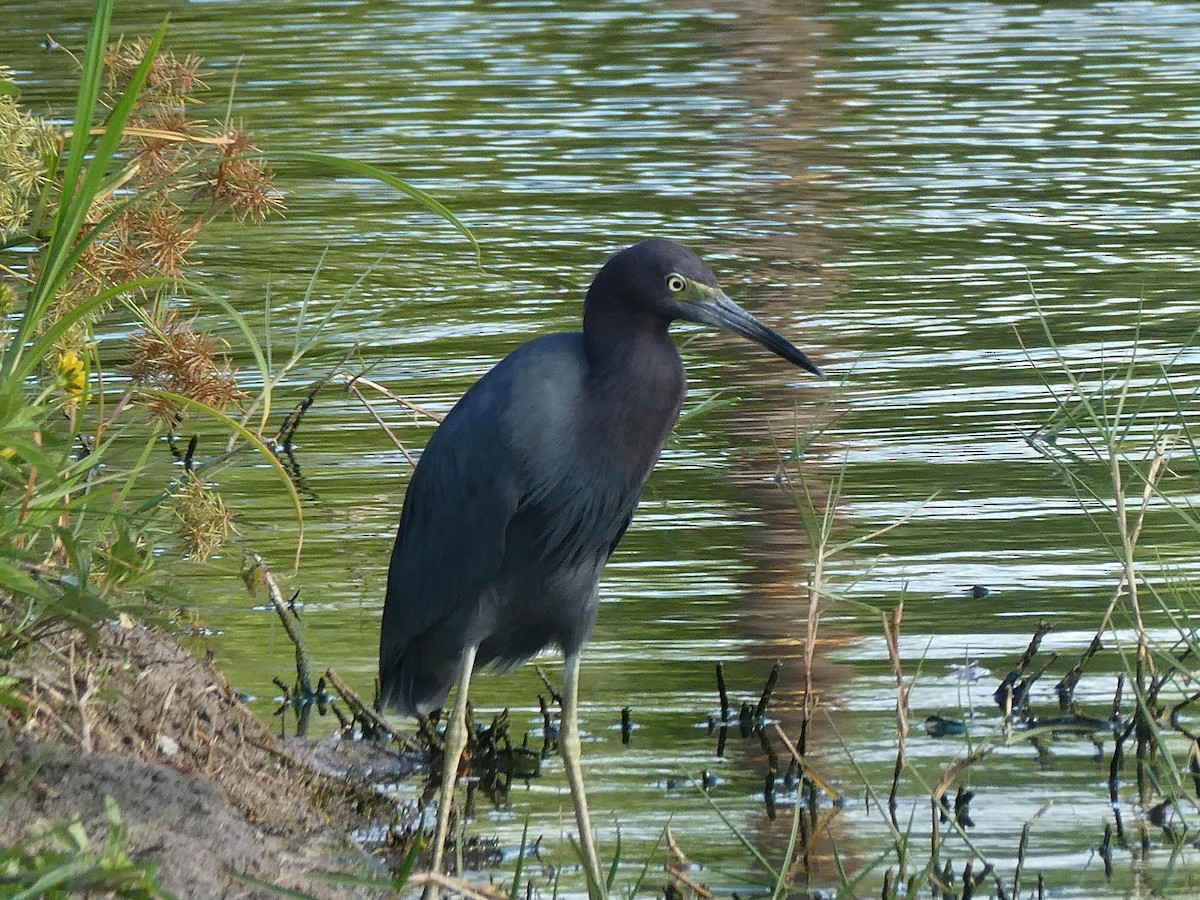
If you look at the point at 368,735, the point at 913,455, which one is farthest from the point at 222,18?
the point at 368,735

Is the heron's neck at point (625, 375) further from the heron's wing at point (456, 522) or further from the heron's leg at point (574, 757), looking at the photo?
the heron's leg at point (574, 757)

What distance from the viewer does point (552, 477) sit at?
4.75 m

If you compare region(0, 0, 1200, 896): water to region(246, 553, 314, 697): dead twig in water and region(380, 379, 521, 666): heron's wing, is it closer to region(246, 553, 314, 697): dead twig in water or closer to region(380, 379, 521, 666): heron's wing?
region(246, 553, 314, 697): dead twig in water

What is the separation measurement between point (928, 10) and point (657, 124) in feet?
23.9

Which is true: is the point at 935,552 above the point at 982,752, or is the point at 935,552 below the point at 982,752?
below

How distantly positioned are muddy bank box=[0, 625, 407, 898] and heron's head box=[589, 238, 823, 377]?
4.19 ft

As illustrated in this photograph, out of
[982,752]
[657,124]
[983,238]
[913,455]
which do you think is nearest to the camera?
[982,752]

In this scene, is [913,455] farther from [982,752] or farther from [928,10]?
[928,10]

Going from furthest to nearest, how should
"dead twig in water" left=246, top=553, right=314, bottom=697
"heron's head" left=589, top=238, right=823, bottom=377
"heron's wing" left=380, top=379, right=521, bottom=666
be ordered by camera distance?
"dead twig in water" left=246, top=553, right=314, bottom=697
"heron's wing" left=380, top=379, right=521, bottom=666
"heron's head" left=589, top=238, right=823, bottom=377

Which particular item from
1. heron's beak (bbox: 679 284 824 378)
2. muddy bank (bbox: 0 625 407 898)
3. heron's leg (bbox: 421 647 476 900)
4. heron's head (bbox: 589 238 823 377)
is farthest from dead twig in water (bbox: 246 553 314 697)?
heron's beak (bbox: 679 284 824 378)

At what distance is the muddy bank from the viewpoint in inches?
155

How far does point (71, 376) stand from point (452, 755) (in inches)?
46.1

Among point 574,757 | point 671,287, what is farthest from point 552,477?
point 574,757

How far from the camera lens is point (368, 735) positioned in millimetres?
5230
